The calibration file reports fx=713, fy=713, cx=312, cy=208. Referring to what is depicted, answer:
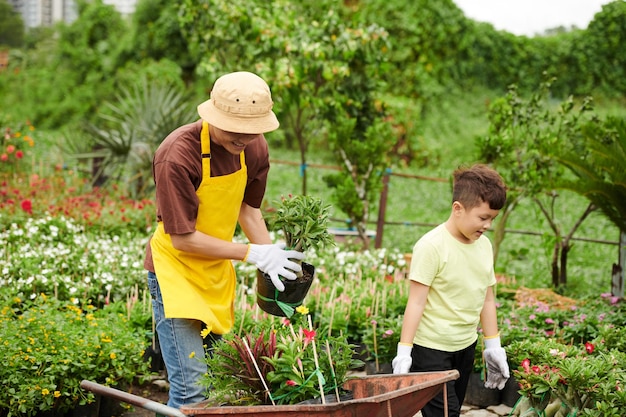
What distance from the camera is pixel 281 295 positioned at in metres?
2.76

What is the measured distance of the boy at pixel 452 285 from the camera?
9.43 feet

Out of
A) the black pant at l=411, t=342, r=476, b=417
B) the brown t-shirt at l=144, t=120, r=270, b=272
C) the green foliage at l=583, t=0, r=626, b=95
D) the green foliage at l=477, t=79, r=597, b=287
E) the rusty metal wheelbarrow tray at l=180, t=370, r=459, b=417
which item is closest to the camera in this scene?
the rusty metal wheelbarrow tray at l=180, t=370, r=459, b=417

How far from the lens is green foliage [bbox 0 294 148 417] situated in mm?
3350

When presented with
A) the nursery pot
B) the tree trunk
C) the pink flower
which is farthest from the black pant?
the tree trunk

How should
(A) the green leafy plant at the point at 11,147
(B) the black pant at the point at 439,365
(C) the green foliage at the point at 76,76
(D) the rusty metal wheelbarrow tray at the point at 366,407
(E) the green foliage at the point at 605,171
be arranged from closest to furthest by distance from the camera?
1. (D) the rusty metal wheelbarrow tray at the point at 366,407
2. (B) the black pant at the point at 439,365
3. (E) the green foliage at the point at 605,171
4. (A) the green leafy plant at the point at 11,147
5. (C) the green foliage at the point at 76,76

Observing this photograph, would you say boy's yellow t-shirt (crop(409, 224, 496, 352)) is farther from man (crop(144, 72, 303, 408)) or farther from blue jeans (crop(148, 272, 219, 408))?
blue jeans (crop(148, 272, 219, 408))

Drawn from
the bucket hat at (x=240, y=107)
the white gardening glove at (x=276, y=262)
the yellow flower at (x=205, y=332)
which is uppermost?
the bucket hat at (x=240, y=107)

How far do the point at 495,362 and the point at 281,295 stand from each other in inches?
41.0

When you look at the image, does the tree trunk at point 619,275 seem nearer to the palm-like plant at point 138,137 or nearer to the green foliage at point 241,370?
the green foliage at point 241,370

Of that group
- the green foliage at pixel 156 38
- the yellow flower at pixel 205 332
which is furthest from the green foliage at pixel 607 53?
the yellow flower at pixel 205 332

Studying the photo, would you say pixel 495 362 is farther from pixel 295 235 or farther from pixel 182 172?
pixel 182 172

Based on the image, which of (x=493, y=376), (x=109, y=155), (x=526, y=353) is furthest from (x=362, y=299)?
(x=109, y=155)

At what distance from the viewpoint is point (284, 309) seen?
2.74 m

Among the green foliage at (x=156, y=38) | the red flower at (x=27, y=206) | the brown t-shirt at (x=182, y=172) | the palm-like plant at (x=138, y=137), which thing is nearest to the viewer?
the brown t-shirt at (x=182, y=172)
